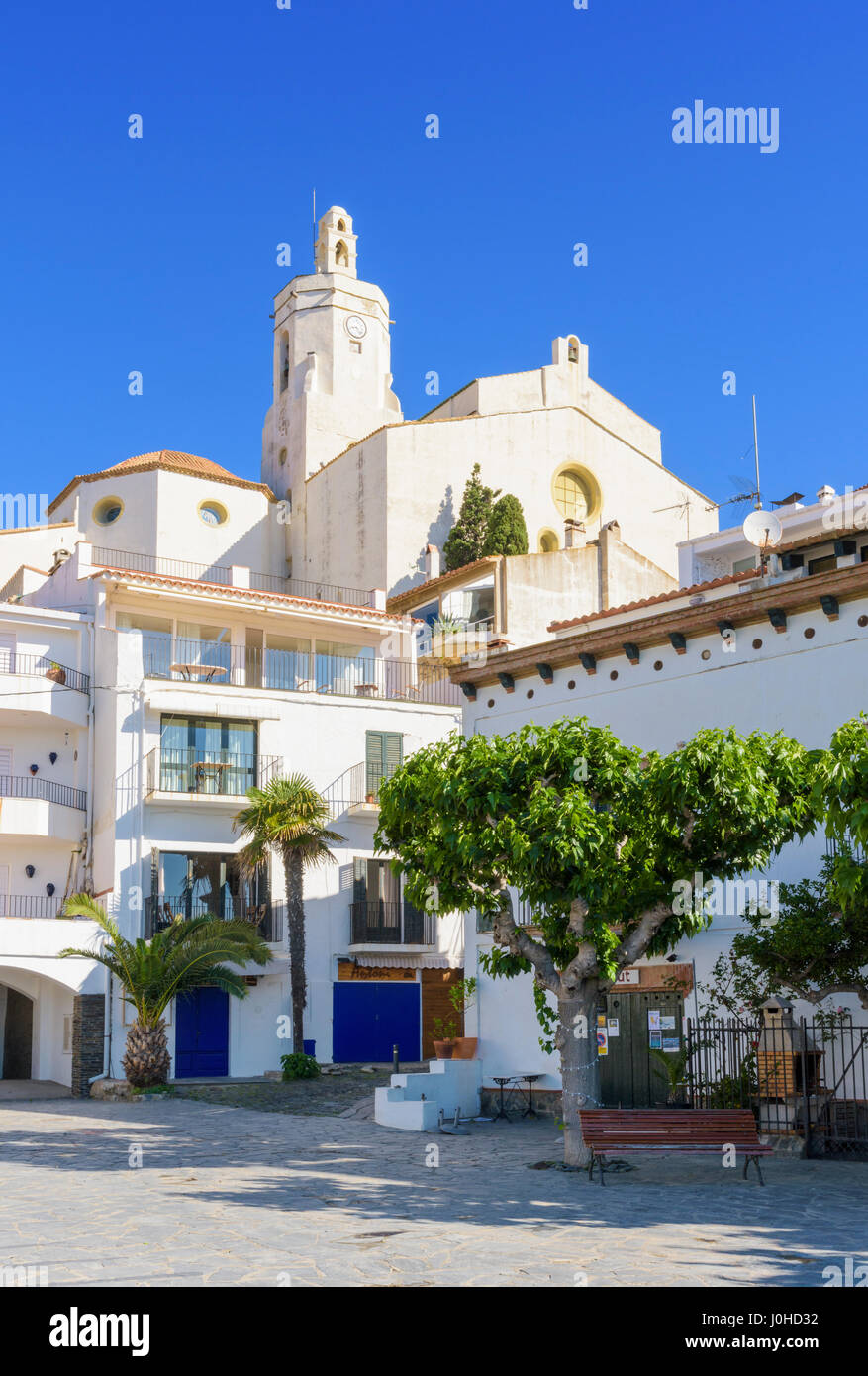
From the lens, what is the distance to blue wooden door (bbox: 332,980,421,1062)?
1337 inches

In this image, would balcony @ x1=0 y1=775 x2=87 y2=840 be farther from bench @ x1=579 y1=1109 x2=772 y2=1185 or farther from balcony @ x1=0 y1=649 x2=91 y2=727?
bench @ x1=579 y1=1109 x2=772 y2=1185

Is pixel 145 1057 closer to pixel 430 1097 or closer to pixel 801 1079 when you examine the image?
pixel 430 1097

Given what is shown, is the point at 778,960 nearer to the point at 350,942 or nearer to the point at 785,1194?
the point at 785,1194

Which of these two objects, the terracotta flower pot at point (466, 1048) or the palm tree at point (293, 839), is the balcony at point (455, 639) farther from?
the terracotta flower pot at point (466, 1048)

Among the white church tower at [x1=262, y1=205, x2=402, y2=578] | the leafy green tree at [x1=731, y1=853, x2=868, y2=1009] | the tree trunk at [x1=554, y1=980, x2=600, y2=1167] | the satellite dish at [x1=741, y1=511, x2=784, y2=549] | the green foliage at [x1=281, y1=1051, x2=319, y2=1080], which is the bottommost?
the green foliage at [x1=281, y1=1051, x2=319, y2=1080]

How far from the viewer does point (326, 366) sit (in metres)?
59.8

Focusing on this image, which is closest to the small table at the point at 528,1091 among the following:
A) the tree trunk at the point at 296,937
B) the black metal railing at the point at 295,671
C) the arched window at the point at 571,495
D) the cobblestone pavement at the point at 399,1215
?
the cobblestone pavement at the point at 399,1215

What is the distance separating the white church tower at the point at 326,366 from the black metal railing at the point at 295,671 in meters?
19.0

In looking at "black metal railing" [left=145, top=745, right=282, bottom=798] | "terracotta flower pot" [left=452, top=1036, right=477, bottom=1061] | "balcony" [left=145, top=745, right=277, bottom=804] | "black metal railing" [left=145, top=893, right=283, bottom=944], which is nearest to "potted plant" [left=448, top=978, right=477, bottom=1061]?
"terracotta flower pot" [left=452, top=1036, right=477, bottom=1061]

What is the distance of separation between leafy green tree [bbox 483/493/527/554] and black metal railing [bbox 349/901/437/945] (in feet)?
53.0

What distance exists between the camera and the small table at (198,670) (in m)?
35.1

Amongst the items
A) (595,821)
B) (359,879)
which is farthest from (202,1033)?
(595,821)

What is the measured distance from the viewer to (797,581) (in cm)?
2045

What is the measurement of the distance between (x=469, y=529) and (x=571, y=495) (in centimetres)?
601
